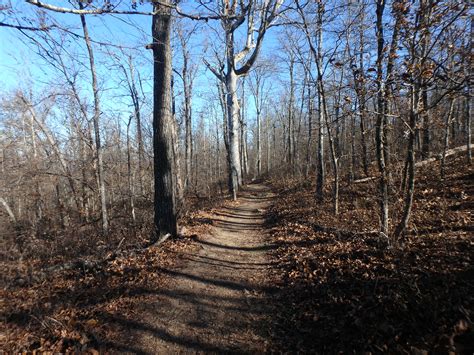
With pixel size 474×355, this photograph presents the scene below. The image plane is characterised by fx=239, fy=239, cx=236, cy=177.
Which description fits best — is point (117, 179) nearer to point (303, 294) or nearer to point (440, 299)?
point (303, 294)

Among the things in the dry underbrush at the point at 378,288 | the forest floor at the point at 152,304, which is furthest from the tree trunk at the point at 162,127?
the dry underbrush at the point at 378,288

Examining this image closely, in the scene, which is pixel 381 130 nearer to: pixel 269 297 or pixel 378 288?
pixel 378 288

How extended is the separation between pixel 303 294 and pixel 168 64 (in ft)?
20.1

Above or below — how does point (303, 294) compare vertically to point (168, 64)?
below

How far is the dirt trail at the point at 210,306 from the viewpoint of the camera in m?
3.23

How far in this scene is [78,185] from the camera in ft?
42.1

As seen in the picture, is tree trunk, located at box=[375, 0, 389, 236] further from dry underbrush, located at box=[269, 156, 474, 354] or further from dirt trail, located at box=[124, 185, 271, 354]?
dirt trail, located at box=[124, 185, 271, 354]

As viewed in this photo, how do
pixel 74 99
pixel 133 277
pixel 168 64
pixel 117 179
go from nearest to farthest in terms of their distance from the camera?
pixel 133 277 → pixel 168 64 → pixel 74 99 → pixel 117 179

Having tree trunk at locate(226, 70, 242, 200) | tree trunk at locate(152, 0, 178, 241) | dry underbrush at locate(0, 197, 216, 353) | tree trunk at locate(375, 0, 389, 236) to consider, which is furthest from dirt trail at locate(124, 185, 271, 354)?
tree trunk at locate(226, 70, 242, 200)

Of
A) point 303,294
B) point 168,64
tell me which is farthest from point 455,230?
point 168,64

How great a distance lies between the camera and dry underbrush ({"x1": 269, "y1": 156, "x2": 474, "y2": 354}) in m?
→ 2.65

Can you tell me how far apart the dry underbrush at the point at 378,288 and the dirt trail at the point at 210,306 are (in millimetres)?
410

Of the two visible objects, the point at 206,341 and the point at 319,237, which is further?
the point at 319,237

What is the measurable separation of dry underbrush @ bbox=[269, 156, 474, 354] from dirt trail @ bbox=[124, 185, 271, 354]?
41 cm
